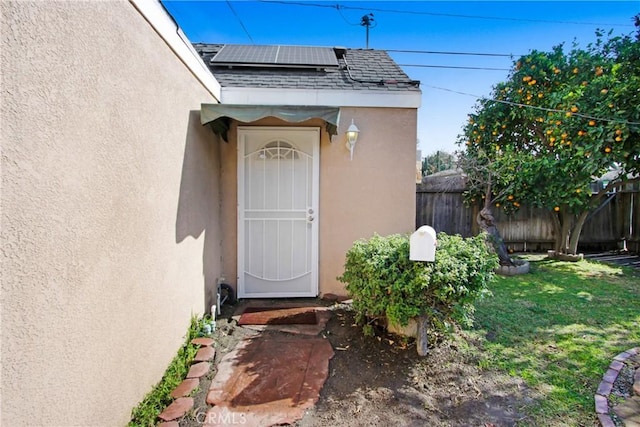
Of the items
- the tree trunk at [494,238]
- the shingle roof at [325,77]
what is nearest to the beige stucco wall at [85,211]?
the shingle roof at [325,77]

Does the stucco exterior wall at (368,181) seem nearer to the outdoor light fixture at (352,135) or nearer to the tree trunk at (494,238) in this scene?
the outdoor light fixture at (352,135)

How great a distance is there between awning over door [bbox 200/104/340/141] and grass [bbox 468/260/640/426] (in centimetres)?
357

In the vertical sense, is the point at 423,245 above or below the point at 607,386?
above

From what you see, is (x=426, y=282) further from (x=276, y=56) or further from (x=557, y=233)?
(x=557, y=233)

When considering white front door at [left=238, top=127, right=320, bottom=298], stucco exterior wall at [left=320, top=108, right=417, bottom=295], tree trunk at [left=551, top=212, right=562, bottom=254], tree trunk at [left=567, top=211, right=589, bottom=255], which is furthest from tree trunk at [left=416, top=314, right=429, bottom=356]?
tree trunk at [left=567, top=211, right=589, bottom=255]

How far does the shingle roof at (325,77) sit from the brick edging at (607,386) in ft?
14.1

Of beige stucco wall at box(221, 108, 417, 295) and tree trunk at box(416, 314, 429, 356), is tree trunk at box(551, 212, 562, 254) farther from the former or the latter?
tree trunk at box(416, 314, 429, 356)

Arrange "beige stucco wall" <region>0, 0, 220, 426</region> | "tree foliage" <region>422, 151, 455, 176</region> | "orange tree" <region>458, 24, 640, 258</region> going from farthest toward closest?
"tree foliage" <region>422, 151, 455, 176</region>
"orange tree" <region>458, 24, 640, 258</region>
"beige stucco wall" <region>0, 0, 220, 426</region>

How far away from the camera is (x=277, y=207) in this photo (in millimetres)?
5188

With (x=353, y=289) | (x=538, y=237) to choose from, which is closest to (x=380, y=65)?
(x=353, y=289)

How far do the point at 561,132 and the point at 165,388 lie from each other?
8.80 meters

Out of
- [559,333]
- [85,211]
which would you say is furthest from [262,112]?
[559,333]

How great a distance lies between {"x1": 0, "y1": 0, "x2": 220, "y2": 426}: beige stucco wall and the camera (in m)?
1.48

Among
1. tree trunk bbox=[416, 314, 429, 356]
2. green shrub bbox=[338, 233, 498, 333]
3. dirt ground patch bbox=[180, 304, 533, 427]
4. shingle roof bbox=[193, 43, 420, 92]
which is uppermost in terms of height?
shingle roof bbox=[193, 43, 420, 92]
